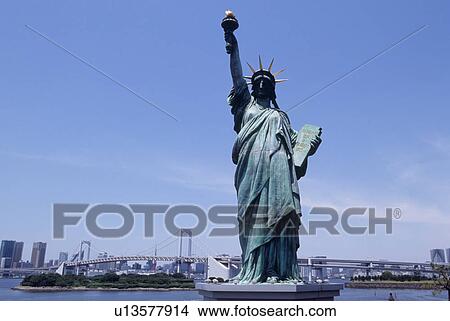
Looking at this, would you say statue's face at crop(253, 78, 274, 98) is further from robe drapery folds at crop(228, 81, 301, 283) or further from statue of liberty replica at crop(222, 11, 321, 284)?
robe drapery folds at crop(228, 81, 301, 283)

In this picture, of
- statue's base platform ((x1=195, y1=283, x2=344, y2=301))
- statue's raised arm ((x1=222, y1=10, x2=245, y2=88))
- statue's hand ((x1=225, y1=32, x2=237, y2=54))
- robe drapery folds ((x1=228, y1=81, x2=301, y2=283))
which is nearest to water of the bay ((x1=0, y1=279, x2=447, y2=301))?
robe drapery folds ((x1=228, y1=81, x2=301, y2=283))

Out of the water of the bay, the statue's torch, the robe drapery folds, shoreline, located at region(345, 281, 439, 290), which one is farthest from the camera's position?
shoreline, located at region(345, 281, 439, 290)

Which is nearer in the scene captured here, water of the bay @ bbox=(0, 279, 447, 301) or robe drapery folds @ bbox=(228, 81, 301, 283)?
robe drapery folds @ bbox=(228, 81, 301, 283)

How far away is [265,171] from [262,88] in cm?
342

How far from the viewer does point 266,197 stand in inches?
472

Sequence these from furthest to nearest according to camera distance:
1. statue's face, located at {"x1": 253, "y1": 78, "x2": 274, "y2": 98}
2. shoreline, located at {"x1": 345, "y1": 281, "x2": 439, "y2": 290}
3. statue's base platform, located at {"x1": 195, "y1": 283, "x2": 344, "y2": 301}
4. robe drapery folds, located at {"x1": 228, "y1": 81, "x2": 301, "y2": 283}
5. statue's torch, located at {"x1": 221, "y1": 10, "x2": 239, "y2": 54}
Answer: shoreline, located at {"x1": 345, "y1": 281, "x2": 439, "y2": 290} < statue's face, located at {"x1": 253, "y1": 78, "x2": 274, "y2": 98} < statue's torch, located at {"x1": 221, "y1": 10, "x2": 239, "y2": 54} < robe drapery folds, located at {"x1": 228, "y1": 81, "x2": 301, "y2": 283} < statue's base platform, located at {"x1": 195, "y1": 283, "x2": 344, "y2": 301}

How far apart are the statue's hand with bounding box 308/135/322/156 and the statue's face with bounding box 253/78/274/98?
2.35 m

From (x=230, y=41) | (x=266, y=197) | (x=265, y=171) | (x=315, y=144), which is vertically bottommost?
(x=266, y=197)

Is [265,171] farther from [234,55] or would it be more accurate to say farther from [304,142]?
[234,55]

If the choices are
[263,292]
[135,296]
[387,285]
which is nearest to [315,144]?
[263,292]

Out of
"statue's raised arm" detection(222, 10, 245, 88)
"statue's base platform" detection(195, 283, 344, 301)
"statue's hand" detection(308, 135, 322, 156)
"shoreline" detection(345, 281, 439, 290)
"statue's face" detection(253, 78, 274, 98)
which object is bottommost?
"shoreline" detection(345, 281, 439, 290)

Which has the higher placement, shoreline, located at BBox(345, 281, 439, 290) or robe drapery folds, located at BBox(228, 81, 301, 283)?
robe drapery folds, located at BBox(228, 81, 301, 283)

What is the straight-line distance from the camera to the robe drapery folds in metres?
11.6
